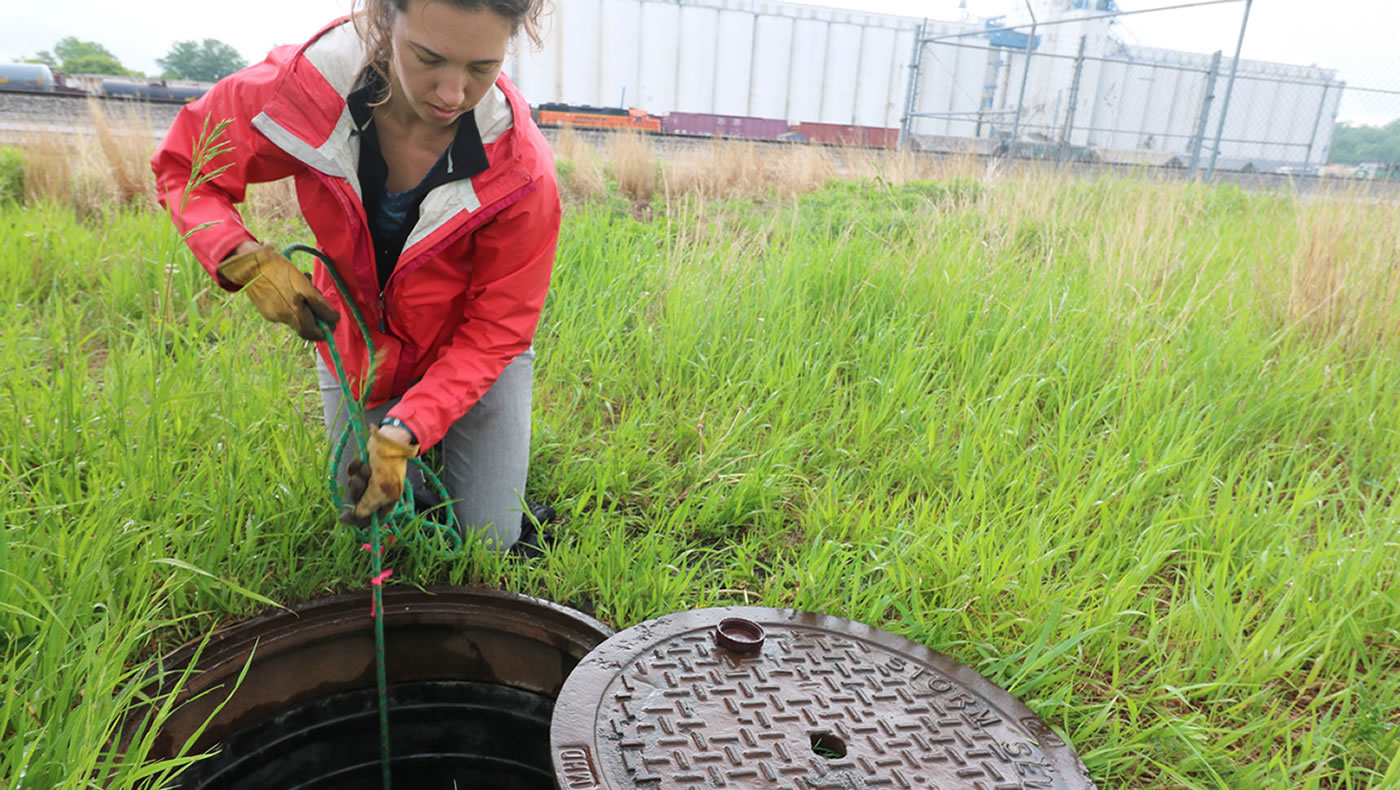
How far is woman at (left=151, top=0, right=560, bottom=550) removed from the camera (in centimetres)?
167

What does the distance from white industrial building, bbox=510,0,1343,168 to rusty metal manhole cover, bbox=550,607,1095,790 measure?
41.3 ft

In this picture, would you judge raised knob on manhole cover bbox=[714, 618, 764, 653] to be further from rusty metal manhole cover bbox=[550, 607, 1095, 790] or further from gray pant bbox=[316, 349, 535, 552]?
→ gray pant bbox=[316, 349, 535, 552]

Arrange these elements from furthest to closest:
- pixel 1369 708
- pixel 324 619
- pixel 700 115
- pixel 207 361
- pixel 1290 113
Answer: pixel 700 115 → pixel 1290 113 → pixel 207 361 → pixel 324 619 → pixel 1369 708

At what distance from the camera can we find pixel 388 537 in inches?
77.2

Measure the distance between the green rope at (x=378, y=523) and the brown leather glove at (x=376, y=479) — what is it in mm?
32

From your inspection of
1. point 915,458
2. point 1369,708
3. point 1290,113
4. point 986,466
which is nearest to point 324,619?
point 915,458

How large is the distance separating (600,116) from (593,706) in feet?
58.7

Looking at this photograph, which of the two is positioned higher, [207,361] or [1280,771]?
[207,361]

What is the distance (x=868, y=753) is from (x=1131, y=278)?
303 centimetres

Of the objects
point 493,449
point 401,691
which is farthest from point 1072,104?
point 401,691

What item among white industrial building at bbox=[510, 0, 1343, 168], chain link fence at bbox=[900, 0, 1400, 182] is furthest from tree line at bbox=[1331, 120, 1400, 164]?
white industrial building at bbox=[510, 0, 1343, 168]

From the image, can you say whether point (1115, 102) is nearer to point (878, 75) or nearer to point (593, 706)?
point (878, 75)

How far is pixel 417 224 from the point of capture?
1853mm

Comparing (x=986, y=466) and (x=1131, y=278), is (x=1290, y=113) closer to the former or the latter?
(x=1131, y=278)
